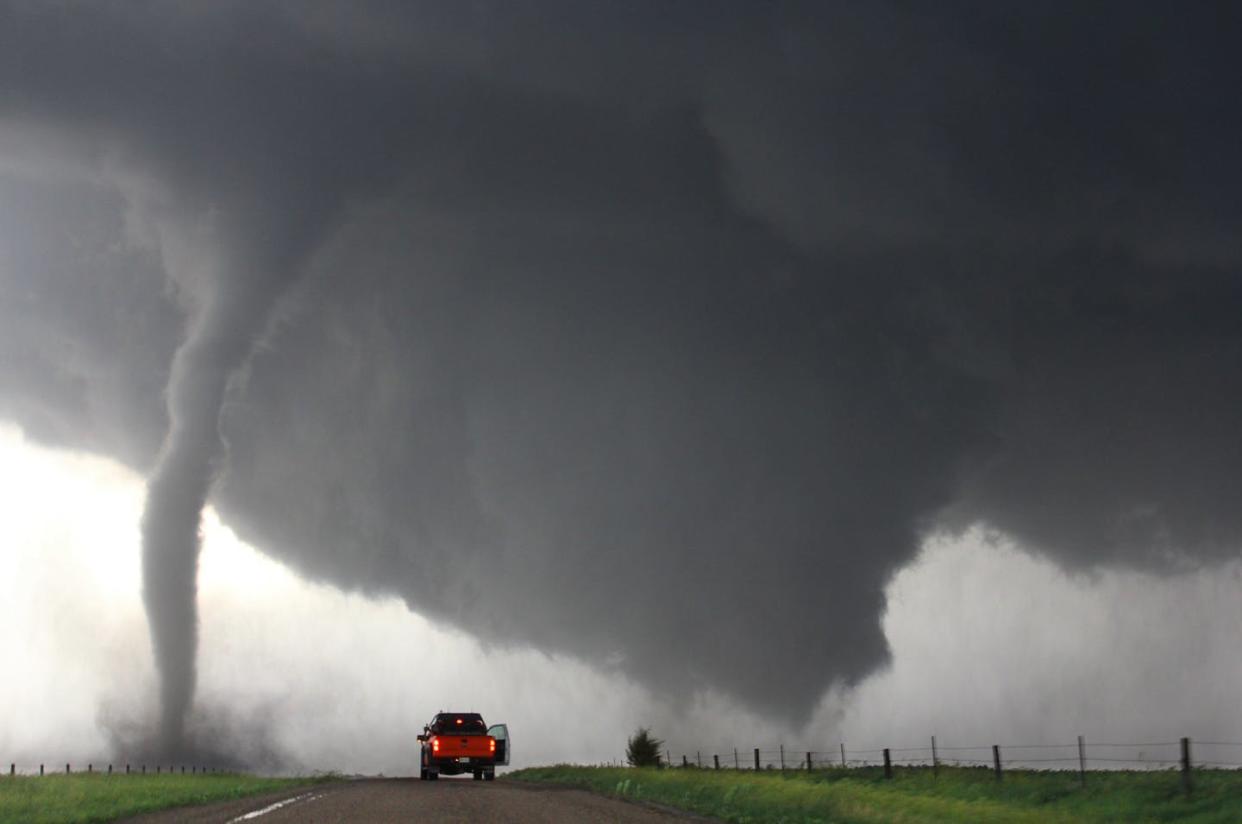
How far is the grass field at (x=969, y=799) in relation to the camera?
25375mm

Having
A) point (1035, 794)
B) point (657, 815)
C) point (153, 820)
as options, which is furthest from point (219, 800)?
point (1035, 794)

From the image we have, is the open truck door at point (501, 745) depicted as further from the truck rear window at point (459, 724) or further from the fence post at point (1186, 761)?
the fence post at point (1186, 761)

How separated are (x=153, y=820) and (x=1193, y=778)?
25641 mm

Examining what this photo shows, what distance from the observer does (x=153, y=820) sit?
81.3ft

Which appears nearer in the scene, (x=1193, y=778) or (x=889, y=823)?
(x=889, y=823)

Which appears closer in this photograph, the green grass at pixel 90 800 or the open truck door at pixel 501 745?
the green grass at pixel 90 800

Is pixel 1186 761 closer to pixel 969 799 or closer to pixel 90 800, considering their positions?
pixel 969 799

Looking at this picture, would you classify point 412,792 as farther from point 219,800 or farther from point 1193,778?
point 1193,778

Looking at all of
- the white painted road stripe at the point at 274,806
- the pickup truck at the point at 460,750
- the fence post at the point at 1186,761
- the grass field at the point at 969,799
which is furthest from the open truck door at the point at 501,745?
the fence post at the point at 1186,761

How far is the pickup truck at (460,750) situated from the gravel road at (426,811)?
19.5 meters

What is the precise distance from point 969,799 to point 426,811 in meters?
17.1

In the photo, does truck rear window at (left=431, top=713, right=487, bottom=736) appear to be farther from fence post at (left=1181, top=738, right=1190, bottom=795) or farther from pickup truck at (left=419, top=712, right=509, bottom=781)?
fence post at (left=1181, top=738, right=1190, bottom=795)

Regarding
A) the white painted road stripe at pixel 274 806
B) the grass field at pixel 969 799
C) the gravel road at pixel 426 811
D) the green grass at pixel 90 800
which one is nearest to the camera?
the gravel road at pixel 426 811

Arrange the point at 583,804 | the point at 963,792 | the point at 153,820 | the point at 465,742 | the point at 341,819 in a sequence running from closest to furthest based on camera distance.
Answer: the point at 341,819 < the point at 153,820 < the point at 583,804 < the point at 963,792 < the point at 465,742
